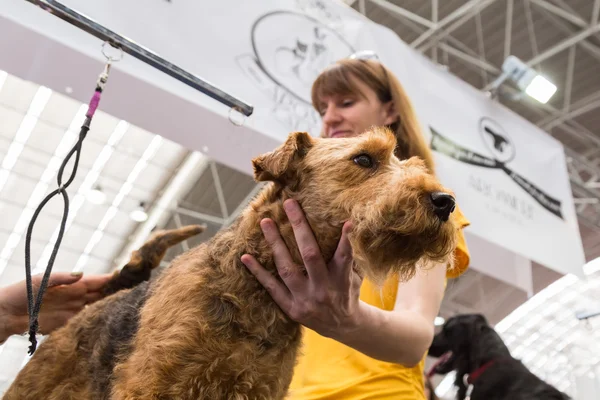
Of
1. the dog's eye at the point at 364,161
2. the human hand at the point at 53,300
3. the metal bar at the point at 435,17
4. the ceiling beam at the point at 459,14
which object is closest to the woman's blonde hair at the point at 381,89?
the dog's eye at the point at 364,161

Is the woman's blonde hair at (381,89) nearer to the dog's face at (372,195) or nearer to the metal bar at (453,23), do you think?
the dog's face at (372,195)

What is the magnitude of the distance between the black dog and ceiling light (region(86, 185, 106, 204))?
411 centimetres

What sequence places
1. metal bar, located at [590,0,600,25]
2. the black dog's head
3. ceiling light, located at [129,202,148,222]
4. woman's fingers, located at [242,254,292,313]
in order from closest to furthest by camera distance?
1. woman's fingers, located at [242,254,292,313]
2. the black dog's head
3. ceiling light, located at [129,202,148,222]
4. metal bar, located at [590,0,600,25]

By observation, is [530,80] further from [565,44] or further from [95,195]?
[95,195]

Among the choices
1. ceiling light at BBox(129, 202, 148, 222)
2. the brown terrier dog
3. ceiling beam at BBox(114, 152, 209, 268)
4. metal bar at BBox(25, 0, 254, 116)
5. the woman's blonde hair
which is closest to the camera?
the brown terrier dog

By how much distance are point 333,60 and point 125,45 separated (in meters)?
2.04

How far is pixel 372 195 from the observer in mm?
1299

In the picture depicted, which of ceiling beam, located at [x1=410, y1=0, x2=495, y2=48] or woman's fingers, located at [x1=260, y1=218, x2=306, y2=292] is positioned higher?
ceiling beam, located at [x1=410, y1=0, x2=495, y2=48]

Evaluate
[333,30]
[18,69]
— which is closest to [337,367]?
[18,69]

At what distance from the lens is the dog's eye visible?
1.41 meters

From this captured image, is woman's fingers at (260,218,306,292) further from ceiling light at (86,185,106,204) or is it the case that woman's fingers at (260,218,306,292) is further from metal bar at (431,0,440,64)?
metal bar at (431,0,440,64)

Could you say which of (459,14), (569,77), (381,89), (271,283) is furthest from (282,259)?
(569,77)

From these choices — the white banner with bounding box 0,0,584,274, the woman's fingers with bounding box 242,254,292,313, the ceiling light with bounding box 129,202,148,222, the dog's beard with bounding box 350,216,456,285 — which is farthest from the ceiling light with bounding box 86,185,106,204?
the dog's beard with bounding box 350,216,456,285

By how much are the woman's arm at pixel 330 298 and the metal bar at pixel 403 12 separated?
7.07m
